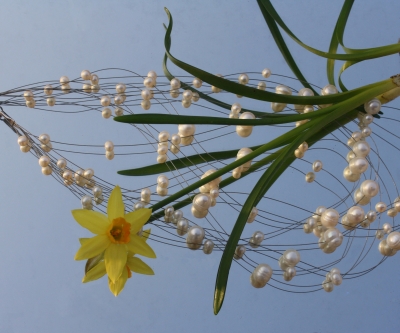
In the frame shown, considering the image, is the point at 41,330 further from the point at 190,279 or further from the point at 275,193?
the point at 275,193

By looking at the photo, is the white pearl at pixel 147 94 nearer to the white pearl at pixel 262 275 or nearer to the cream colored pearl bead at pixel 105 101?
the cream colored pearl bead at pixel 105 101

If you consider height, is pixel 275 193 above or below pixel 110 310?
above

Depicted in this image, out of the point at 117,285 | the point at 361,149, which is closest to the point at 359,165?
the point at 361,149

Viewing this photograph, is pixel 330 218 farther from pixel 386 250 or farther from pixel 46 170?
pixel 46 170

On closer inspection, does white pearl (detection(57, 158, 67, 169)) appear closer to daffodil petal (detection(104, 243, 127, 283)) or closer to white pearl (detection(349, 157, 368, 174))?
daffodil petal (detection(104, 243, 127, 283))

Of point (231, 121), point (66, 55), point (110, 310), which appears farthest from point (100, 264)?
point (66, 55)

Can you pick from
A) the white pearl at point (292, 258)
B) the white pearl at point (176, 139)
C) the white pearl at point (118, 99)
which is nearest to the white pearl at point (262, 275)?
the white pearl at point (292, 258)

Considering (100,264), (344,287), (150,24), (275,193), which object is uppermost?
(150,24)
